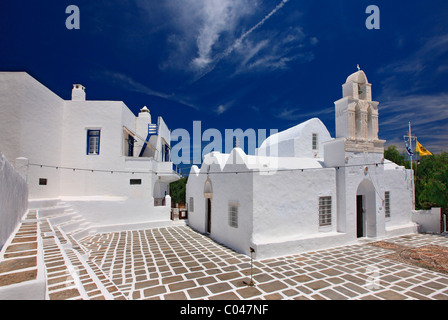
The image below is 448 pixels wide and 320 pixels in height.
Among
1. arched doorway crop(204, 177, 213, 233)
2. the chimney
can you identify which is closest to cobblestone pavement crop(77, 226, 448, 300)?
arched doorway crop(204, 177, 213, 233)

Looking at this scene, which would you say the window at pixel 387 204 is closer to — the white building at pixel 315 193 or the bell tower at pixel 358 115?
the white building at pixel 315 193

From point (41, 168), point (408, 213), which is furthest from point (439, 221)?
point (41, 168)

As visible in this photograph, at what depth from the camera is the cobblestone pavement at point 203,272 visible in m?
3.66

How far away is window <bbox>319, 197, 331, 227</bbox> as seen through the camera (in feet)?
33.0

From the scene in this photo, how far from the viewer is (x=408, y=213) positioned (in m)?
13.0

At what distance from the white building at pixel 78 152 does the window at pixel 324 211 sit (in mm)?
9497

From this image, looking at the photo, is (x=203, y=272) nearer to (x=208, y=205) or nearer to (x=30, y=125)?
(x=208, y=205)

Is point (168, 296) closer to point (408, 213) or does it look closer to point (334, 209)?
point (334, 209)

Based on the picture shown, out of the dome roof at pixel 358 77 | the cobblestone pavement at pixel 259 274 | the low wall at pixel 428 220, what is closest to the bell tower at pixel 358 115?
the dome roof at pixel 358 77

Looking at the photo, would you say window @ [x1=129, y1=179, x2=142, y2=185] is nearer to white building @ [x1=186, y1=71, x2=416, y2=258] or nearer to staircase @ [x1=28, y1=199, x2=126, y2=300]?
white building @ [x1=186, y1=71, x2=416, y2=258]

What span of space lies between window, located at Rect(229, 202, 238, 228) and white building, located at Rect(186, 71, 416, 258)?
4 cm

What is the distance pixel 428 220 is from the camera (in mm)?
12742

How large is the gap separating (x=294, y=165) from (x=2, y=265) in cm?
919
